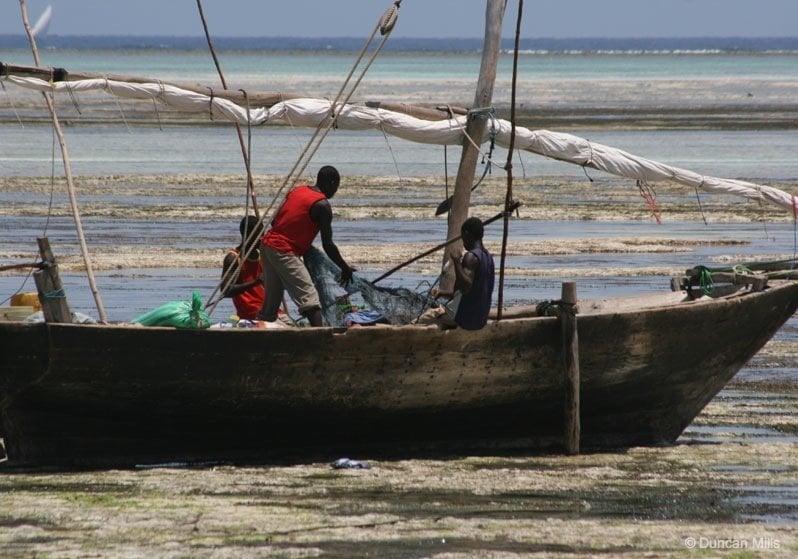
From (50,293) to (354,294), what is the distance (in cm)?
202

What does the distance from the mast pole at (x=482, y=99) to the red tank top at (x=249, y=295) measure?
1.50 metres

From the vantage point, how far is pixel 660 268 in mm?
16312

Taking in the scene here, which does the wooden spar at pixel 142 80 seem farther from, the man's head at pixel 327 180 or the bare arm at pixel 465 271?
the bare arm at pixel 465 271

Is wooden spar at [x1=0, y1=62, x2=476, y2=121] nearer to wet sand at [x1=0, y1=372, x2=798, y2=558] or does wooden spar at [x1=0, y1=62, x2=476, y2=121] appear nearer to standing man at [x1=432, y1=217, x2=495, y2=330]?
standing man at [x1=432, y1=217, x2=495, y2=330]

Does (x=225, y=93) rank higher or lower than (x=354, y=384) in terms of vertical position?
higher

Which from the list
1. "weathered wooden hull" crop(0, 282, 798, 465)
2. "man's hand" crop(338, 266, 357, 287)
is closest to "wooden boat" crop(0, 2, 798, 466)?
"weathered wooden hull" crop(0, 282, 798, 465)

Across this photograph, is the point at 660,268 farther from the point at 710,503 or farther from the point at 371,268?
the point at 710,503

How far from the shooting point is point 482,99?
9430 millimetres

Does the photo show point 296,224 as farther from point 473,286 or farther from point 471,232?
point 473,286

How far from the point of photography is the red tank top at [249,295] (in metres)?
10.2

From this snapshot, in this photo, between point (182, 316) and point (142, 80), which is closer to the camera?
point (182, 316)

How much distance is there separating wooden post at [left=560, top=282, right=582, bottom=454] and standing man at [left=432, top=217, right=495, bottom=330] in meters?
0.51

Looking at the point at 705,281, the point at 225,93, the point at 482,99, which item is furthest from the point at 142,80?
the point at 705,281

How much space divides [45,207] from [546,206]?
785 centimetres
